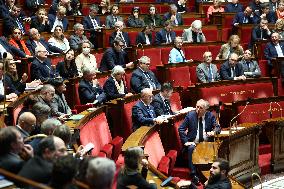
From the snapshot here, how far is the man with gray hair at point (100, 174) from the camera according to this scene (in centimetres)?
177

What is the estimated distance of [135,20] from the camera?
19.3ft

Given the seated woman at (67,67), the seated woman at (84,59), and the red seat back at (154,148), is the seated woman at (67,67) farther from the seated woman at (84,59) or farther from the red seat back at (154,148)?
the red seat back at (154,148)

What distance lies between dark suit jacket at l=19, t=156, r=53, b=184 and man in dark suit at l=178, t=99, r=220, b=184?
1873mm

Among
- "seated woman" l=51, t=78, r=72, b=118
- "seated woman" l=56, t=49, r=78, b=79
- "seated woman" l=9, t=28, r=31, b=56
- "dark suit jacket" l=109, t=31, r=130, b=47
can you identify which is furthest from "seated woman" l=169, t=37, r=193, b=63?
"seated woman" l=51, t=78, r=72, b=118

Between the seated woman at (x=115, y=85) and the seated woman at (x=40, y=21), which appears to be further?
the seated woman at (x=40, y=21)

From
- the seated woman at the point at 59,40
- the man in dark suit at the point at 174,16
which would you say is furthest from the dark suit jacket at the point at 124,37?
the man in dark suit at the point at 174,16

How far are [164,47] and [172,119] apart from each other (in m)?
1.60

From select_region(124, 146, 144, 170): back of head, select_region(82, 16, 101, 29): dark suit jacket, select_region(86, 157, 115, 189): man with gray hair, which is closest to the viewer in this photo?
select_region(86, 157, 115, 189): man with gray hair

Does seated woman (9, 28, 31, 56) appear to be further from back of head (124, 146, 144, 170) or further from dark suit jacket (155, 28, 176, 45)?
back of head (124, 146, 144, 170)

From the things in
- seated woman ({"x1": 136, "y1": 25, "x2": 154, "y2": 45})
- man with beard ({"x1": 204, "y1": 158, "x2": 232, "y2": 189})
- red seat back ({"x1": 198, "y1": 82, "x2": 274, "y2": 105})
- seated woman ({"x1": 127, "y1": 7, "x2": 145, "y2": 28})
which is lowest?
man with beard ({"x1": 204, "y1": 158, "x2": 232, "y2": 189})

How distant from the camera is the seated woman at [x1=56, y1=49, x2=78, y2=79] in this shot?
14.4 ft

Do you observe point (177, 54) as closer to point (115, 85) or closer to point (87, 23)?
point (87, 23)

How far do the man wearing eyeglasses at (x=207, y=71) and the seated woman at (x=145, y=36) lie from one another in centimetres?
75

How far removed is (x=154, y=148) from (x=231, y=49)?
2.11 meters
